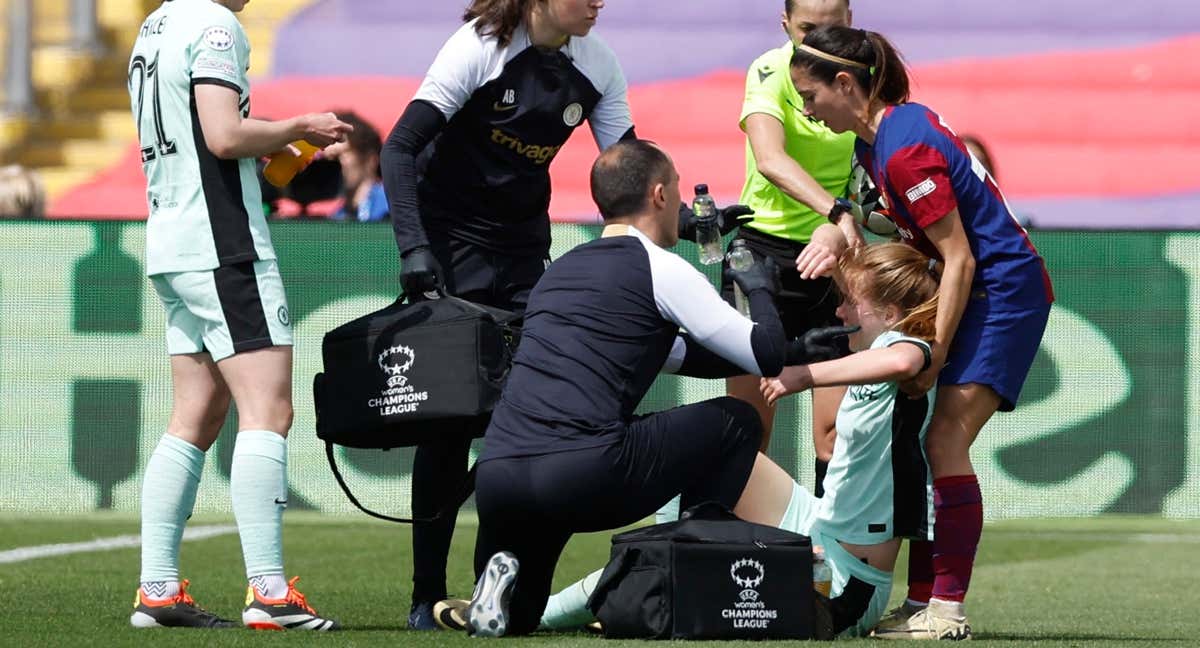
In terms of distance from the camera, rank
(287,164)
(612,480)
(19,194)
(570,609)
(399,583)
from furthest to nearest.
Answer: (19,194), (399,583), (287,164), (570,609), (612,480)

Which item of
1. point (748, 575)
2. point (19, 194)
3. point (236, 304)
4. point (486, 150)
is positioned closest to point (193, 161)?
point (236, 304)

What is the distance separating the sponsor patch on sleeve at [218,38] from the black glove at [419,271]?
2.26 feet

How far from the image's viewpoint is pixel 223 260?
4730 mm

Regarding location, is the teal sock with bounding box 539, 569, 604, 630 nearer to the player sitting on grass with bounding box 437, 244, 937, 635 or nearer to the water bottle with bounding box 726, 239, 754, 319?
the player sitting on grass with bounding box 437, 244, 937, 635

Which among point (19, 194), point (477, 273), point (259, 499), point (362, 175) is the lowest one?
point (19, 194)

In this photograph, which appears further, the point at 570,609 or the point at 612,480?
the point at 570,609

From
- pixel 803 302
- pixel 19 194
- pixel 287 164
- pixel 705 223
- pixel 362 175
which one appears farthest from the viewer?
pixel 362 175

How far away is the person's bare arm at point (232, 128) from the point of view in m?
4.70

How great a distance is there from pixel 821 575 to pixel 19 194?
6.30 metres

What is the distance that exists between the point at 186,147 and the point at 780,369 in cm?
160

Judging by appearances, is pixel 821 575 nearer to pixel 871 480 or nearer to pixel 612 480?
pixel 871 480

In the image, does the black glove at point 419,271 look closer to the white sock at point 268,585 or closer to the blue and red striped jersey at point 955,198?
the white sock at point 268,585

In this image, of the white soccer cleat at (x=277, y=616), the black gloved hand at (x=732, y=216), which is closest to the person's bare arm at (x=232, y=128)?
the white soccer cleat at (x=277, y=616)

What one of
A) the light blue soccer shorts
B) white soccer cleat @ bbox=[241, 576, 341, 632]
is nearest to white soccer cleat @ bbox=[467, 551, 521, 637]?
white soccer cleat @ bbox=[241, 576, 341, 632]
